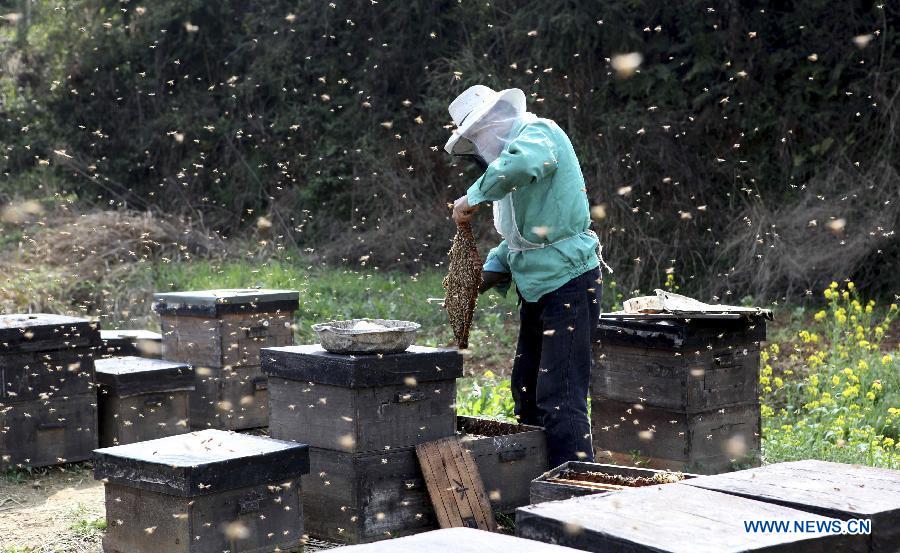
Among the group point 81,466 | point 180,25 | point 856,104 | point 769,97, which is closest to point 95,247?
point 180,25

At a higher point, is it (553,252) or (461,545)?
(553,252)

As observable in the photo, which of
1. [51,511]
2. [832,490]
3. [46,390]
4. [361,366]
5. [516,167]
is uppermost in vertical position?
[516,167]

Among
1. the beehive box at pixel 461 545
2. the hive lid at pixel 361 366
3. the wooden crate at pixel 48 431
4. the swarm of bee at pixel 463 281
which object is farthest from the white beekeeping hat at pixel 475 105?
the beehive box at pixel 461 545

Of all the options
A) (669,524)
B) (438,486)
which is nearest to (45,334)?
(438,486)

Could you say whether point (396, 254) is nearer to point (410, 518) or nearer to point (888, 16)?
point (888, 16)

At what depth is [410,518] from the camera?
388 cm

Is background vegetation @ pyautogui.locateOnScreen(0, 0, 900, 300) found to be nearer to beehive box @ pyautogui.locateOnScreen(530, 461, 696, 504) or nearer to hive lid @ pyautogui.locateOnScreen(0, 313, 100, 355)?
hive lid @ pyautogui.locateOnScreen(0, 313, 100, 355)

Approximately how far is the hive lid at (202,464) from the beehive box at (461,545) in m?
1.77

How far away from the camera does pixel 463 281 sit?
4.16m

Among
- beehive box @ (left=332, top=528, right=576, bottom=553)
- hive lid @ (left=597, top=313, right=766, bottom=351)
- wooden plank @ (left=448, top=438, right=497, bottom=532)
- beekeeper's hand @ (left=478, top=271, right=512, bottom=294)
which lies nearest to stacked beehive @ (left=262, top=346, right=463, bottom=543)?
wooden plank @ (left=448, top=438, right=497, bottom=532)

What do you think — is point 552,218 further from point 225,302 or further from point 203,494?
point 225,302

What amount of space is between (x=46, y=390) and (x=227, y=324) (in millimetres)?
899

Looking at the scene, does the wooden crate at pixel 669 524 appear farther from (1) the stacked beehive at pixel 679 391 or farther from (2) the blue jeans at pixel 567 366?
(1) the stacked beehive at pixel 679 391

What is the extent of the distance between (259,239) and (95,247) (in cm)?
197
